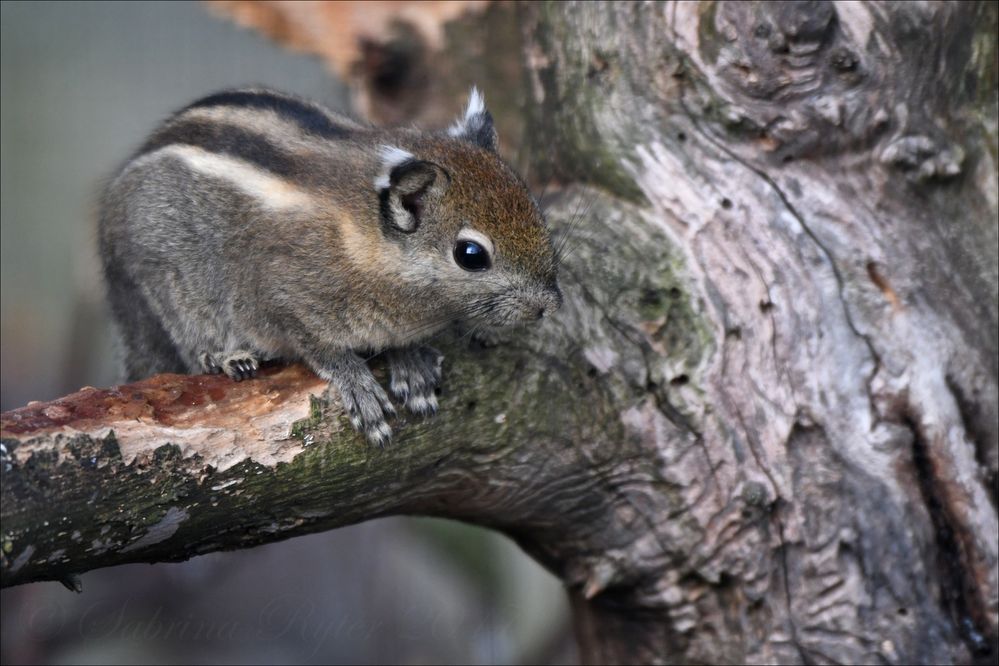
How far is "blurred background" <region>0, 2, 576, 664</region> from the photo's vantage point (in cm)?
661

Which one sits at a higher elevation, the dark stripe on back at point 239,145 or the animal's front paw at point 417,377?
the dark stripe on back at point 239,145

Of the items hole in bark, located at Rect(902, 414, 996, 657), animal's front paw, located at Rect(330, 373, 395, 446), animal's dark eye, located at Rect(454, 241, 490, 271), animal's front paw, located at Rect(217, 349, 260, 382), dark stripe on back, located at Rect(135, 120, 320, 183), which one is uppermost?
dark stripe on back, located at Rect(135, 120, 320, 183)

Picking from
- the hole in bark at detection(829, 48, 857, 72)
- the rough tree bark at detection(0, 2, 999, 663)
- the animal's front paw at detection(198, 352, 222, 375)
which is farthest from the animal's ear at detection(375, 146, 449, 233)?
the hole in bark at detection(829, 48, 857, 72)

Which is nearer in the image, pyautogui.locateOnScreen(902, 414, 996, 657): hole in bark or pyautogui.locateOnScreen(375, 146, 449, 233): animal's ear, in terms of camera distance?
pyautogui.locateOnScreen(375, 146, 449, 233): animal's ear

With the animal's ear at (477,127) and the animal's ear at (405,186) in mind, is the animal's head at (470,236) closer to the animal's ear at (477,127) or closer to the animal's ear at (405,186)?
the animal's ear at (405,186)

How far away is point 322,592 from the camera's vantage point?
7414 millimetres

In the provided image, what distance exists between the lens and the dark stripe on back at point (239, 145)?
3.71 m

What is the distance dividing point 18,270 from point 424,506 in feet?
15.6

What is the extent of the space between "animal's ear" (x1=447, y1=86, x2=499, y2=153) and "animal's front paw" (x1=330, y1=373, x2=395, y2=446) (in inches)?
40.6

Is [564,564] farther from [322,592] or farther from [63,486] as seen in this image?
[322,592]

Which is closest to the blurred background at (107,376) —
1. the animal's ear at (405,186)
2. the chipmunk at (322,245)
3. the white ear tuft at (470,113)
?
the chipmunk at (322,245)

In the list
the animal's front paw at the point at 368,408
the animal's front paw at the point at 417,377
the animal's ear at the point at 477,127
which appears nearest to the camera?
the animal's front paw at the point at 368,408

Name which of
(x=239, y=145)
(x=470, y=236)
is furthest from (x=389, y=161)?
(x=239, y=145)

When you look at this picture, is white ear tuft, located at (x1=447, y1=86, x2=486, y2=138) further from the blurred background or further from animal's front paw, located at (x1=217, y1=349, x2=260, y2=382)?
the blurred background
